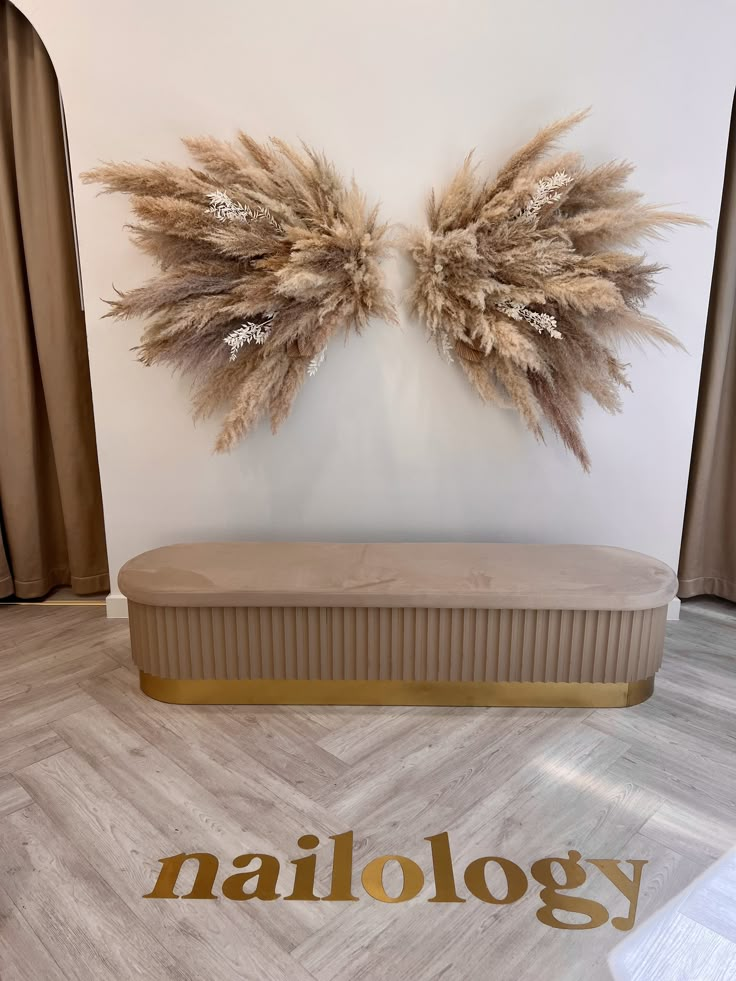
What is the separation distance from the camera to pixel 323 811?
1.68 meters

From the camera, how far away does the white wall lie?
2141mm

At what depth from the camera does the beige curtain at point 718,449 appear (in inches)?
97.6

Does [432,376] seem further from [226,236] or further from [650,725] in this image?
[650,725]

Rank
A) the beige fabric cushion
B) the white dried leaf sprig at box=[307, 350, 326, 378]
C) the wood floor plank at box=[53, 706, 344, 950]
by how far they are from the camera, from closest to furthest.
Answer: the wood floor plank at box=[53, 706, 344, 950]
the beige fabric cushion
the white dried leaf sprig at box=[307, 350, 326, 378]

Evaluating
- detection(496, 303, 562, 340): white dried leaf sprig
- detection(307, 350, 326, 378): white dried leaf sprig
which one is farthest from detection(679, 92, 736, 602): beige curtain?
detection(307, 350, 326, 378): white dried leaf sprig

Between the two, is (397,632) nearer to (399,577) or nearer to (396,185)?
(399,577)

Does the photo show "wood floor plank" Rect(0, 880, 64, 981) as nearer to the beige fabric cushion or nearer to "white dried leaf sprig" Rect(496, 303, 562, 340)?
the beige fabric cushion

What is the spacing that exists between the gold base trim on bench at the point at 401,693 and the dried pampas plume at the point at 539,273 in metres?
0.87

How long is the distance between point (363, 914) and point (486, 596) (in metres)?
0.86

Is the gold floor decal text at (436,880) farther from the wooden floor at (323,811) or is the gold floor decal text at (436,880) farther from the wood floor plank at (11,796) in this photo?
the wood floor plank at (11,796)

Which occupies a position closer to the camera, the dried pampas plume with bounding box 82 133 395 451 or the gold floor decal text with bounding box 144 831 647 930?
the gold floor decal text with bounding box 144 831 647 930

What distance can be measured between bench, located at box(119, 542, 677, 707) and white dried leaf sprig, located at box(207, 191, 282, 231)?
106 centimetres

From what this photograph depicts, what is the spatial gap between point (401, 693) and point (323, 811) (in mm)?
484

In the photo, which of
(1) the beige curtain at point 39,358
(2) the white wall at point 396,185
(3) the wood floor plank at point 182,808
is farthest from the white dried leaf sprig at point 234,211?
(3) the wood floor plank at point 182,808
